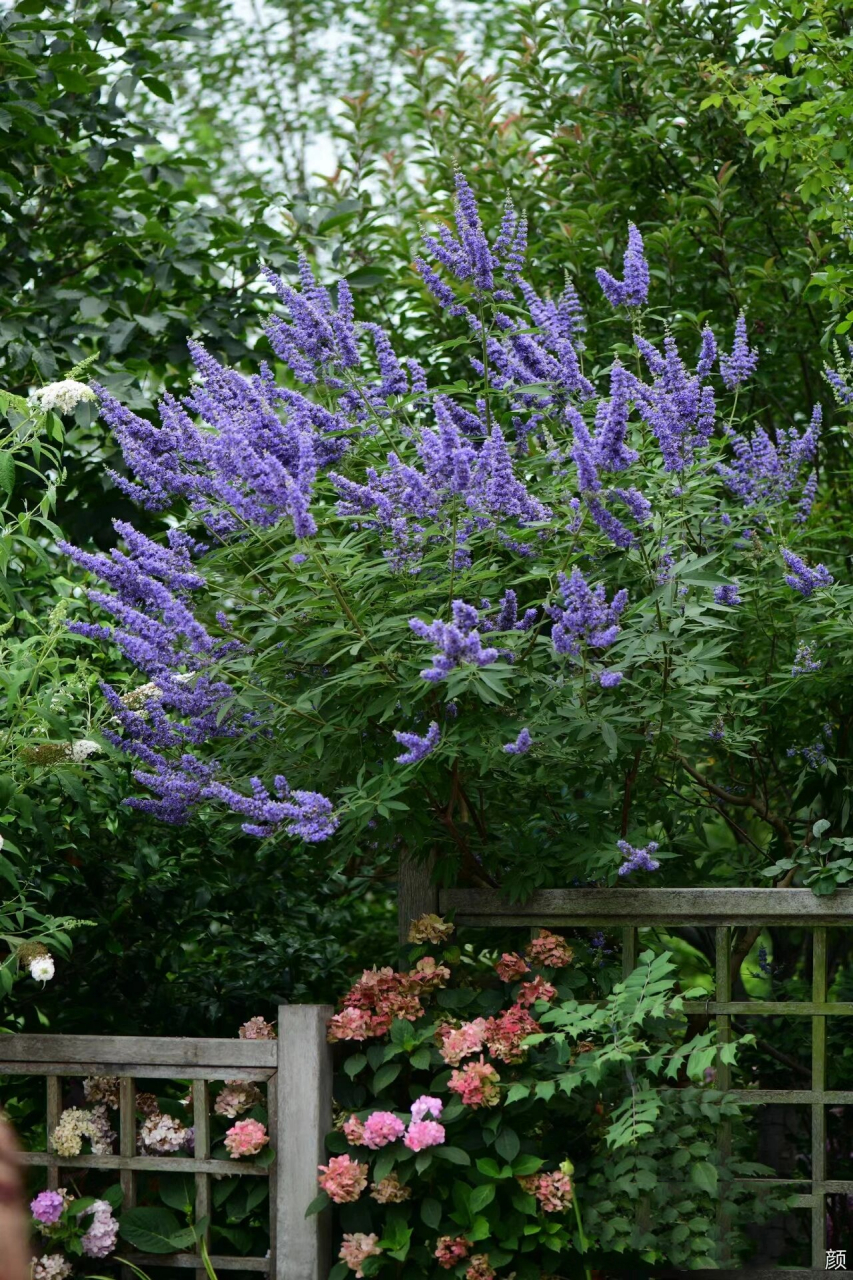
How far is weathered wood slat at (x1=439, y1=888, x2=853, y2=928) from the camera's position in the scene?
11.8 ft

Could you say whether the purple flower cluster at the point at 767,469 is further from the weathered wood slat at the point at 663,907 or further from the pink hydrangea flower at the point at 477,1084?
the pink hydrangea flower at the point at 477,1084

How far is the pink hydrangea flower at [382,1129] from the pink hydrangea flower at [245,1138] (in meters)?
0.31

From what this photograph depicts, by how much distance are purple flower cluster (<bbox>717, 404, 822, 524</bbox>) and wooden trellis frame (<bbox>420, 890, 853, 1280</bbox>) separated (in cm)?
104

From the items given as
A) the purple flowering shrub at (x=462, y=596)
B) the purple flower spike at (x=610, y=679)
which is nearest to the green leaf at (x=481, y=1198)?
the purple flowering shrub at (x=462, y=596)

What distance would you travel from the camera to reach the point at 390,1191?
338 cm

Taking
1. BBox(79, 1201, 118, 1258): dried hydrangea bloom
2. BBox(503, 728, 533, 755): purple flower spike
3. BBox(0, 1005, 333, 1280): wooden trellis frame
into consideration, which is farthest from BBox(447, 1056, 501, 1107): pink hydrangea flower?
BBox(79, 1201, 118, 1258): dried hydrangea bloom

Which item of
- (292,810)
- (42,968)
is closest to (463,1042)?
(292,810)

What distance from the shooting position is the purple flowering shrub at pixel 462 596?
3.15m

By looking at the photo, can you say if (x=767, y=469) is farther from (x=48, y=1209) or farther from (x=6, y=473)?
(x=48, y=1209)

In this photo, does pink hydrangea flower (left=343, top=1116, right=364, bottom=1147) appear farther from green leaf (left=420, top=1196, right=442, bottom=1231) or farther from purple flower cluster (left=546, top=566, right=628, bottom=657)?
purple flower cluster (left=546, top=566, right=628, bottom=657)

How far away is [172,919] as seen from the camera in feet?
14.6

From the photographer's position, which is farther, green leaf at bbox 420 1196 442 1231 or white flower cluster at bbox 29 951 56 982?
white flower cluster at bbox 29 951 56 982

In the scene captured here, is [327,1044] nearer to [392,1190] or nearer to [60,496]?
[392,1190]

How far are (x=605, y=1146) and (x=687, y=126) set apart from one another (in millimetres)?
3762
